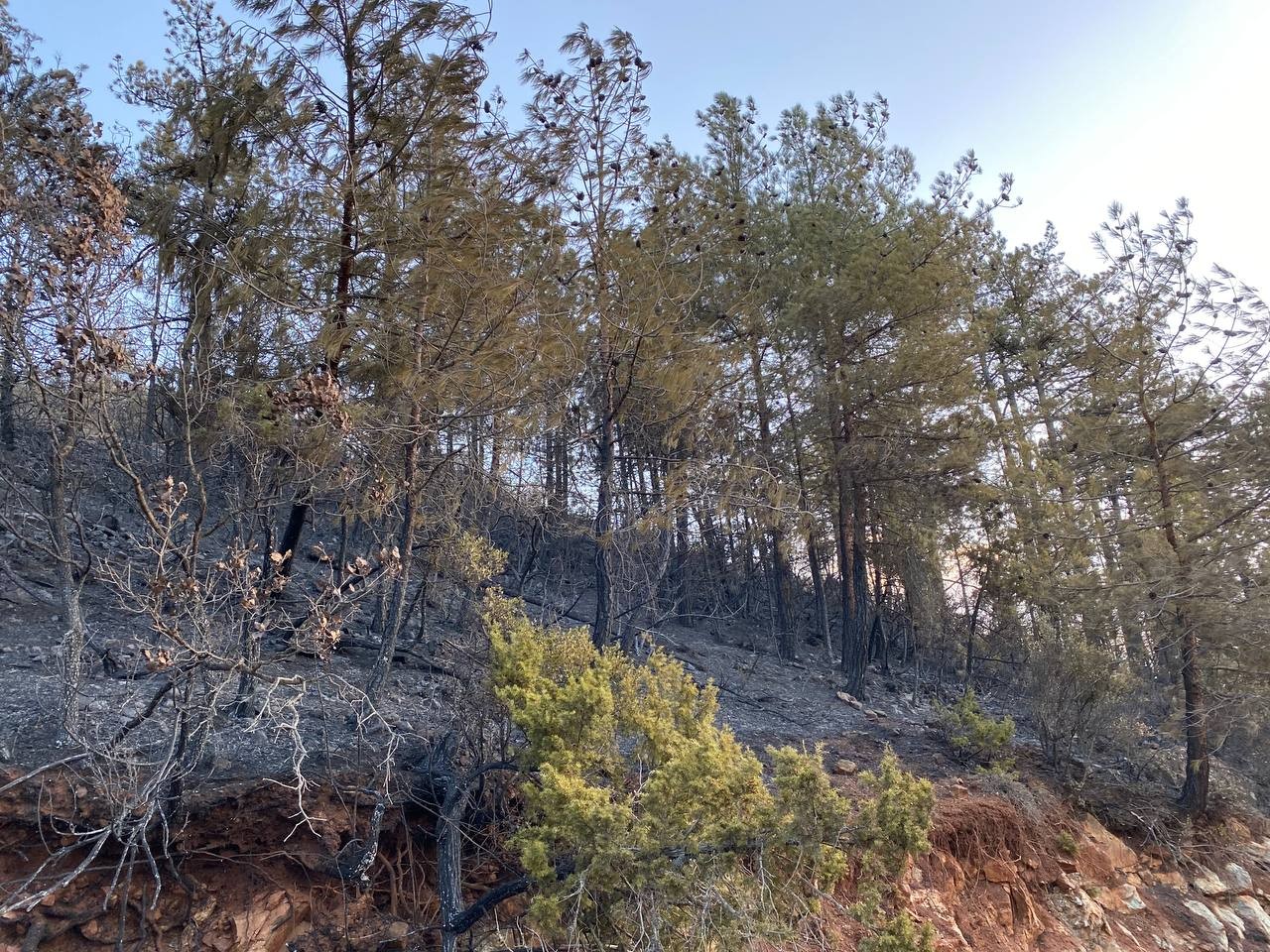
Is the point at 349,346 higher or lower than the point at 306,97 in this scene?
lower

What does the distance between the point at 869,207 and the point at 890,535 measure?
5.57 meters

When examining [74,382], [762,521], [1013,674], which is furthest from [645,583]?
[1013,674]

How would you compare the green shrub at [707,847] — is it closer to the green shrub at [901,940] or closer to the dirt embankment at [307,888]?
the green shrub at [901,940]

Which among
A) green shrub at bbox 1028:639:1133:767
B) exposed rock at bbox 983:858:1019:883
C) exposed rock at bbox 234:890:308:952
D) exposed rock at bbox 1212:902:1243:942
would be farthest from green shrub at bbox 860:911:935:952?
exposed rock at bbox 1212:902:1243:942

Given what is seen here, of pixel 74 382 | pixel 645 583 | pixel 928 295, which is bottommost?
pixel 645 583

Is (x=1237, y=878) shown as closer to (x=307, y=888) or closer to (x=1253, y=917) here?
(x=1253, y=917)

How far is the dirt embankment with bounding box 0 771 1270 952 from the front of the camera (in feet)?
14.9

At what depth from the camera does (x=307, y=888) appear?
5113mm

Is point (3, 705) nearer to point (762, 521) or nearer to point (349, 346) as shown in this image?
point (349, 346)

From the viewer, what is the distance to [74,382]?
11.7ft

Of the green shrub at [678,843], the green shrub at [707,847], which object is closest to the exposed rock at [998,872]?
the green shrub at [707,847]

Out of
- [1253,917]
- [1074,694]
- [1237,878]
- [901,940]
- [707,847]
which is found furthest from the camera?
[1074,694]

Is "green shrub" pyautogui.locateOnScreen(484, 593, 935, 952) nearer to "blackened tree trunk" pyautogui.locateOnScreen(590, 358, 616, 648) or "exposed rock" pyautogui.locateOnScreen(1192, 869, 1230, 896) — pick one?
"blackened tree trunk" pyautogui.locateOnScreen(590, 358, 616, 648)

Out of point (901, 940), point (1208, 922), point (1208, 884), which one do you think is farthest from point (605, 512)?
point (1208, 884)
